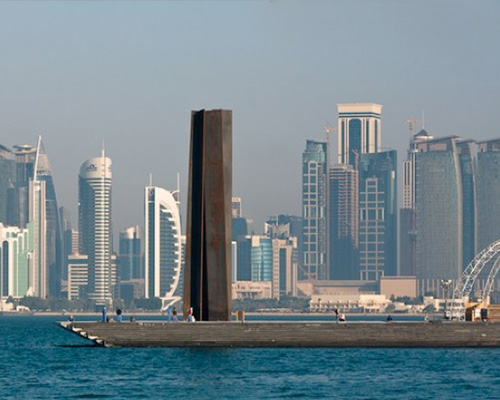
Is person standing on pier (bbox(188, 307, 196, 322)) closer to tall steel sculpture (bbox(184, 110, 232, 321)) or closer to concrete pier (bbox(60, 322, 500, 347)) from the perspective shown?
tall steel sculpture (bbox(184, 110, 232, 321))

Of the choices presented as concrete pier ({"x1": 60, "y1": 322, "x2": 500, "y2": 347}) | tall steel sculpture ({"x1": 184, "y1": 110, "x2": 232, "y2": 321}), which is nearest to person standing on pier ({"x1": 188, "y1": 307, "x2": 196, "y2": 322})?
tall steel sculpture ({"x1": 184, "y1": 110, "x2": 232, "y2": 321})

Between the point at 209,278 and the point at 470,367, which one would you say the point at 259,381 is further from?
the point at 209,278

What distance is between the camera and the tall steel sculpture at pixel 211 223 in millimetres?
86188

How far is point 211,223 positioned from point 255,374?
16.7 metres

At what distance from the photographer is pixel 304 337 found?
85.1 meters

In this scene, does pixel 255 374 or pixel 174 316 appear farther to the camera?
pixel 174 316

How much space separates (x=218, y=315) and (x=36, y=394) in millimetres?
23323

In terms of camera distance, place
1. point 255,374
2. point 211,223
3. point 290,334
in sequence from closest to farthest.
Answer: point 255,374 → point 290,334 → point 211,223

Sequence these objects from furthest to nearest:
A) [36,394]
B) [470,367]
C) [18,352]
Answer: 1. [18,352]
2. [470,367]
3. [36,394]

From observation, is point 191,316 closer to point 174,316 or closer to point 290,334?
point 174,316

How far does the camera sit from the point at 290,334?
85250mm

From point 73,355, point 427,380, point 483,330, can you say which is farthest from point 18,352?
point 427,380

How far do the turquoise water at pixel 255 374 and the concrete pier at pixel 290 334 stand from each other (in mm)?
676

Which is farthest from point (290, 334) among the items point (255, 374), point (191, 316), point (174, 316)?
point (255, 374)
